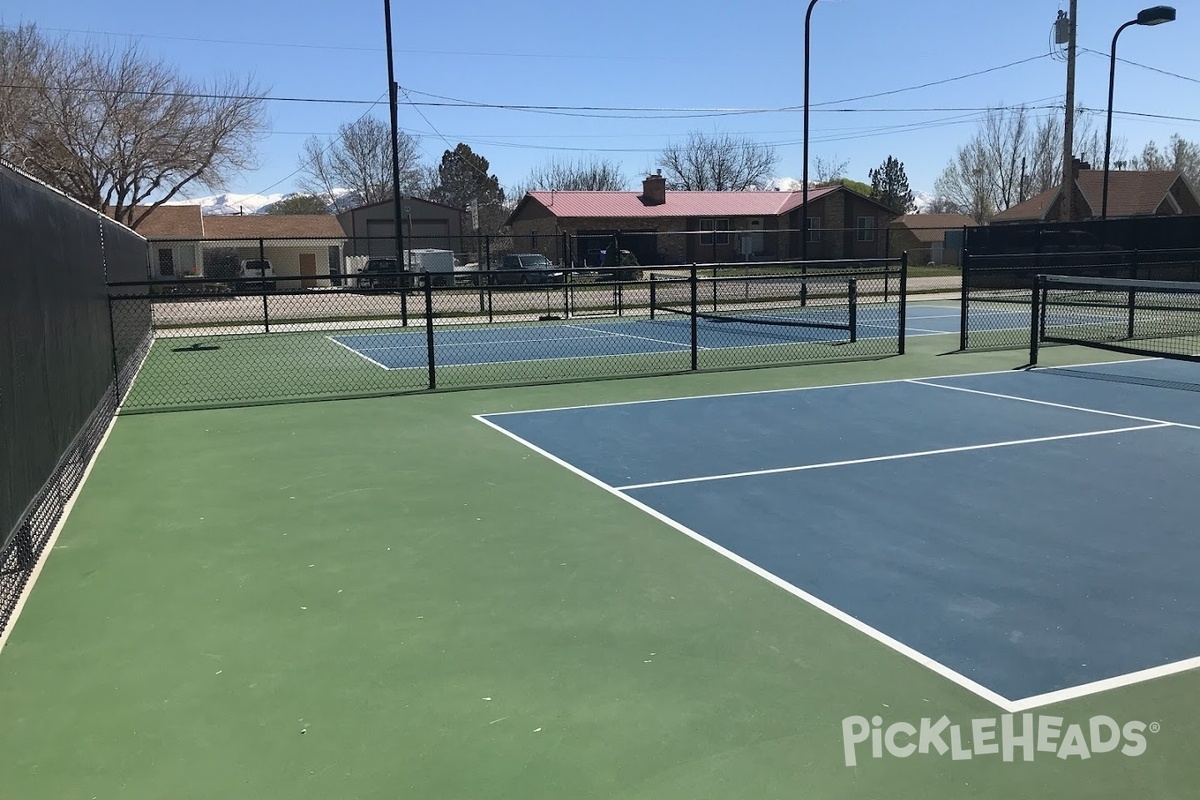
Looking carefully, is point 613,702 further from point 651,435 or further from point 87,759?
point 651,435

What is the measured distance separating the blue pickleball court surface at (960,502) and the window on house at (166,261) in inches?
1829

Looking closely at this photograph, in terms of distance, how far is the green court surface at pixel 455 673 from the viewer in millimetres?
3357

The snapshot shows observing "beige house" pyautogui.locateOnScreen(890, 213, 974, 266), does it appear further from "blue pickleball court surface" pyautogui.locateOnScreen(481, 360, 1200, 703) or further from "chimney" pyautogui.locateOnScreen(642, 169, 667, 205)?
"blue pickleball court surface" pyautogui.locateOnScreen(481, 360, 1200, 703)

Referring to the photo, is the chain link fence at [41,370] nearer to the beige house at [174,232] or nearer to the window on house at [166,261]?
the beige house at [174,232]

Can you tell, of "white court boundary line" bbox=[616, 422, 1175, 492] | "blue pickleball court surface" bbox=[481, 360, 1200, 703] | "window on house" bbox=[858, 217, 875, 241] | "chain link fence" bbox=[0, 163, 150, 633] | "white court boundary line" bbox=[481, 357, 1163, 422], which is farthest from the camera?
"window on house" bbox=[858, 217, 875, 241]

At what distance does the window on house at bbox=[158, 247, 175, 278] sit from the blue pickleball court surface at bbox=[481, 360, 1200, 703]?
152 feet

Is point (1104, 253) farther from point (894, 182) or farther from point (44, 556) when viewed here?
point (894, 182)

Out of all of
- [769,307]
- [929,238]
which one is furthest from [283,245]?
[929,238]

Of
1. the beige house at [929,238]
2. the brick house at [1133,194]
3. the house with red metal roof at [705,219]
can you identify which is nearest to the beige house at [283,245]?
the house with red metal roof at [705,219]

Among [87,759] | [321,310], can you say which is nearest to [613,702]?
[87,759]

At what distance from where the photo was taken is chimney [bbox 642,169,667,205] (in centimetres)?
5494

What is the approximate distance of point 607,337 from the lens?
64.1 feet

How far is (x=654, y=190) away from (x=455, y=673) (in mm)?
53027

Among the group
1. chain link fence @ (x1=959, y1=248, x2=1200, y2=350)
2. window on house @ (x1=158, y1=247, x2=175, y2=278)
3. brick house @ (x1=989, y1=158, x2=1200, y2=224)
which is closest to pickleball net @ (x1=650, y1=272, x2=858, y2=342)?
chain link fence @ (x1=959, y1=248, x2=1200, y2=350)
